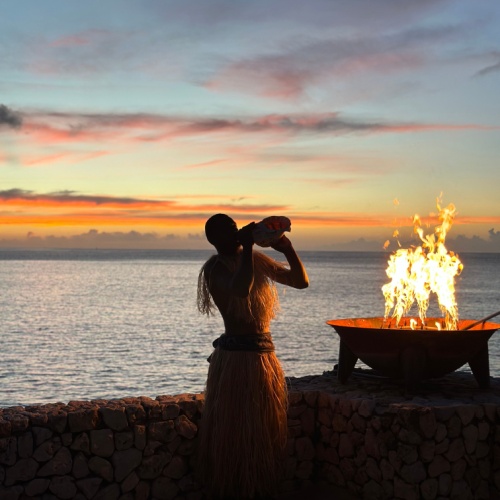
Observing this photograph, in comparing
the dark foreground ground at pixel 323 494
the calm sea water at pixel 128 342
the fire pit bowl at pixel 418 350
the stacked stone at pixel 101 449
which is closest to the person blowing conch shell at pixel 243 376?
the stacked stone at pixel 101 449

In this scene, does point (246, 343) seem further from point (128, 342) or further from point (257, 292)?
point (128, 342)

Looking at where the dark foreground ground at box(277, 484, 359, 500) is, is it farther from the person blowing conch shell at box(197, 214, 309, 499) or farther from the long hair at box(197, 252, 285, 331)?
the long hair at box(197, 252, 285, 331)

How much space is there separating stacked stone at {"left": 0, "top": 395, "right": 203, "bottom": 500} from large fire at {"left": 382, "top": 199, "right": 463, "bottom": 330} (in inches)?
101

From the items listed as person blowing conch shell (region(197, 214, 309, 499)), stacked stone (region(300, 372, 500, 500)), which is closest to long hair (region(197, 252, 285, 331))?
person blowing conch shell (region(197, 214, 309, 499))

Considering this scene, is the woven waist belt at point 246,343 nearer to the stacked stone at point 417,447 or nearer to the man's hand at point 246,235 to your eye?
the man's hand at point 246,235

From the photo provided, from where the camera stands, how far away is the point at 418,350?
7355 millimetres

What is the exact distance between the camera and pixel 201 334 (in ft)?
111

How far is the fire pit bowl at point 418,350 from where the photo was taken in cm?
733

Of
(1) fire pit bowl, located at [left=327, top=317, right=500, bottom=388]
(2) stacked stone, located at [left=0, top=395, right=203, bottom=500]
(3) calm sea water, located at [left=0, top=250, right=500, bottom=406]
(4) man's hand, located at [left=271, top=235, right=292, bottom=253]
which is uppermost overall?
(4) man's hand, located at [left=271, top=235, right=292, bottom=253]

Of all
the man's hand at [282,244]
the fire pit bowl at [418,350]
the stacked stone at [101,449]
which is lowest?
the stacked stone at [101,449]

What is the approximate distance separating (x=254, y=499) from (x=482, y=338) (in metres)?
2.63

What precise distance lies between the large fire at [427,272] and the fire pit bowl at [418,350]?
55cm

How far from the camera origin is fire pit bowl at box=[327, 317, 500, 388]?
733 centimetres

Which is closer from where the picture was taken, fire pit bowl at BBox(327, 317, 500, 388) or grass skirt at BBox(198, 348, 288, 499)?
grass skirt at BBox(198, 348, 288, 499)
